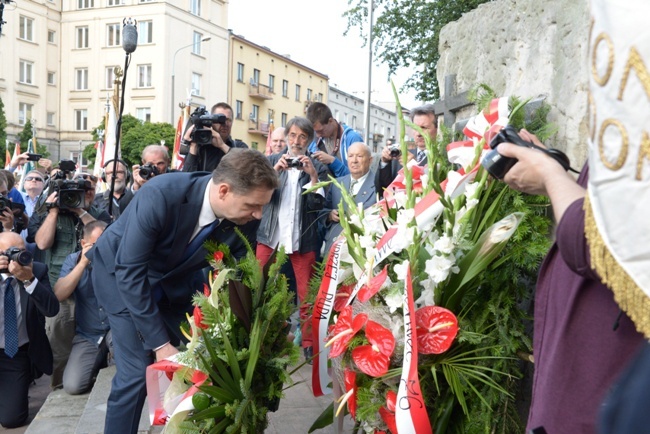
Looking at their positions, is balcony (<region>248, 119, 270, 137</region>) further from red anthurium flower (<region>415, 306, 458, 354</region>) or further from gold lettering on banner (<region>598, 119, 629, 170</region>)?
gold lettering on banner (<region>598, 119, 629, 170</region>)

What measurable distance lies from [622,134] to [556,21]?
6.07 feet

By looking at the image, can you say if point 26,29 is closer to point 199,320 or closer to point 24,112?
point 24,112

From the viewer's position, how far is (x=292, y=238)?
5.05 metres

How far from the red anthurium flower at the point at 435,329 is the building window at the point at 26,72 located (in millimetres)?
42814

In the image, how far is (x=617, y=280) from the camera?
1.17 m

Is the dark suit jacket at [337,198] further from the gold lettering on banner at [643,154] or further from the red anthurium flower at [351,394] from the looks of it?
the gold lettering on banner at [643,154]

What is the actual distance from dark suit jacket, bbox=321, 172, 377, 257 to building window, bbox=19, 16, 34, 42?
4068 cm

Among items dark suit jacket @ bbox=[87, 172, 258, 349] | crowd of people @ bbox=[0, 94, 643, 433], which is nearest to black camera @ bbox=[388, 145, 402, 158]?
crowd of people @ bbox=[0, 94, 643, 433]

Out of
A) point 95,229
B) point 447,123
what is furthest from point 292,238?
point 447,123

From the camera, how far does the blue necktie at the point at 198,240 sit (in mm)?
3332

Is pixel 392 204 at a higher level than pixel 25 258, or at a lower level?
higher

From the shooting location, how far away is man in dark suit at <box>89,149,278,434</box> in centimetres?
305

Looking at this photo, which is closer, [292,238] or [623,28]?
[623,28]

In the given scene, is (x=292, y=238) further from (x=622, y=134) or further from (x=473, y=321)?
(x=622, y=134)
